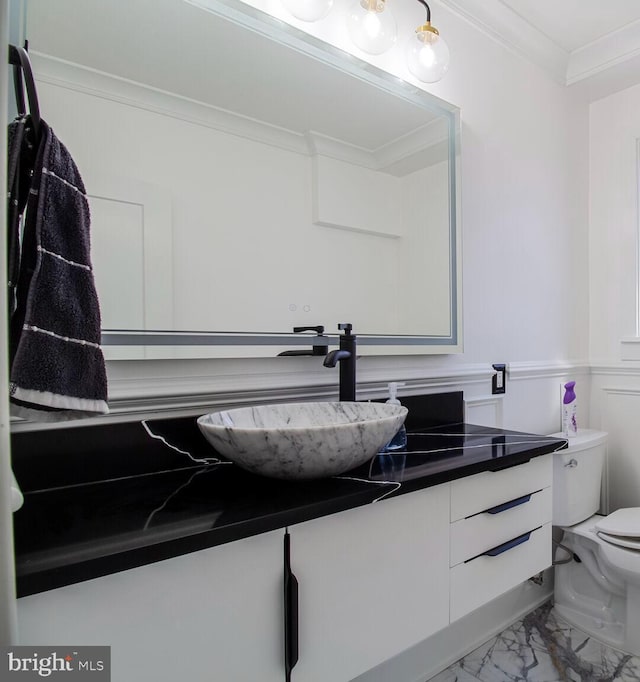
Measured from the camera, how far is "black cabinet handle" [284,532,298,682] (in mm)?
752

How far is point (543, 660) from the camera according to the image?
60.8 inches

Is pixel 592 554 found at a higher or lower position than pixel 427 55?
lower

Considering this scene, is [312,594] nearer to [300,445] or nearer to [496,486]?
[300,445]

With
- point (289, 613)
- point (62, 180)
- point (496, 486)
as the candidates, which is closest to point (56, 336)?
point (62, 180)

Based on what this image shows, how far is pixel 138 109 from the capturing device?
3.32 ft

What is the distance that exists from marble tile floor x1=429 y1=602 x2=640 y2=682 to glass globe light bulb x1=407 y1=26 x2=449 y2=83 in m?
1.93

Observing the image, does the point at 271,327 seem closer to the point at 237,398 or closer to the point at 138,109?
the point at 237,398

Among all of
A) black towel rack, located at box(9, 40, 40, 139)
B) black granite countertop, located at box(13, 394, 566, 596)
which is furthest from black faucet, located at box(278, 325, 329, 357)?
black towel rack, located at box(9, 40, 40, 139)

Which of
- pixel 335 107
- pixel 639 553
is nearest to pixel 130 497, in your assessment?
pixel 335 107

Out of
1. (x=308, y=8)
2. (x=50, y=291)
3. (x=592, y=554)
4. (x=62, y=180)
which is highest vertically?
(x=308, y=8)

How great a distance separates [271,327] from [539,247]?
134 cm

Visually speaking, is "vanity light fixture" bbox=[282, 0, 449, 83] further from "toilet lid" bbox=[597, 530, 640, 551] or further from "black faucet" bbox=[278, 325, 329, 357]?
"toilet lid" bbox=[597, 530, 640, 551]

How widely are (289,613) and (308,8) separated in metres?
1.38

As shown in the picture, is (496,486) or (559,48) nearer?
(496,486)
